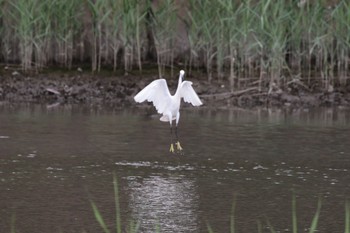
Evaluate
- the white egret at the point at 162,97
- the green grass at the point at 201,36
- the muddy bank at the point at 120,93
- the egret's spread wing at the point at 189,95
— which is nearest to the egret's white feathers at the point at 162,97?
the white egret at the point at 162,97

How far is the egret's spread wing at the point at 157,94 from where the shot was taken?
11359 millimetres

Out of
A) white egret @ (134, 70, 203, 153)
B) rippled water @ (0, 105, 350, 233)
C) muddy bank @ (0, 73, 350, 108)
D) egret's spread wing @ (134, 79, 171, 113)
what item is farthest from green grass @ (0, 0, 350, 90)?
egret's spread wing @ (134, 79, 171, 113)

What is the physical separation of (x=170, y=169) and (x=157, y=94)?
1809 millimetres

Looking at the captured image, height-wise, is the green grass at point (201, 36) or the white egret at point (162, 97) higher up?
the green grass at point (201, 36)

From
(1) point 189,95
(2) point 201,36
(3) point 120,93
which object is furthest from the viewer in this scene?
(2) point 201,36

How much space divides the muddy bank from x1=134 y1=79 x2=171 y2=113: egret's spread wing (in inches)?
155

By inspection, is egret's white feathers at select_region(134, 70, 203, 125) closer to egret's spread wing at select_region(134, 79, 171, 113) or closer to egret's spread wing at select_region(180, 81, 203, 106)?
egret's spread wing at select_region(134, 79, 171, 113)

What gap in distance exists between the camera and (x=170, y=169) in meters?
9.89

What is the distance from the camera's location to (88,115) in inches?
548

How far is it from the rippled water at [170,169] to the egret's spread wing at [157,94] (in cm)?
45

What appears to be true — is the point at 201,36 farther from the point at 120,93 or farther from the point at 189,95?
the point at 189,95

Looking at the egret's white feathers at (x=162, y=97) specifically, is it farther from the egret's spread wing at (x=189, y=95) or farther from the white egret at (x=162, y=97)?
the egret's spread wing at (x=189, y=95)

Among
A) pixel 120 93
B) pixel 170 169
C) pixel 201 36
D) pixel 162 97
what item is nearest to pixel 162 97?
pixel 162 97

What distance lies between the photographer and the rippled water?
7828mm
